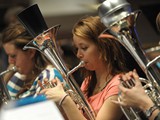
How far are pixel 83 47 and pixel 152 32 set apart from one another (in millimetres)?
1161

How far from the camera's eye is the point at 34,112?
683 millimetres

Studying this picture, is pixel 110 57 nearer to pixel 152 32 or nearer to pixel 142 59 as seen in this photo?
pixel 142 59

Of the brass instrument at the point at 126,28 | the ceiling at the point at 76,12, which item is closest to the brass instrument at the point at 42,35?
the brass instrument at the point at 126,28

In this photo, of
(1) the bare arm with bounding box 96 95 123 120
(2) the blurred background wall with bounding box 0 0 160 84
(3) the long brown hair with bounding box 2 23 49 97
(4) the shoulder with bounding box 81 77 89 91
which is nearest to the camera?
(1) the bare arm with bounding box 96 95 123 120

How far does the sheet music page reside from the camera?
0.67m

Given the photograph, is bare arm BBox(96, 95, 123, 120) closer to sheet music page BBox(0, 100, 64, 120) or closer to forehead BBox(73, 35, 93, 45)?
forehead BBox(73, 35, 93, 45)

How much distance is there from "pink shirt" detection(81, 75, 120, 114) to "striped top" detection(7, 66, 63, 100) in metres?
0.19

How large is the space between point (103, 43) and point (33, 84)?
426 millimetres


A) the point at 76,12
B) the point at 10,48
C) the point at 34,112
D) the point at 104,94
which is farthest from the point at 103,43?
the point at 76,12

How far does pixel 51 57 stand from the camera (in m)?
1.36

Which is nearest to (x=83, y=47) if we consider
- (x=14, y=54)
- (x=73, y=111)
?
(x=73, y=111)

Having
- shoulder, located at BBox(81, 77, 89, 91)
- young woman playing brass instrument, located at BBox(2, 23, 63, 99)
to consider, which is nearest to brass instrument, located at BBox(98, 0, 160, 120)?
shoulder, located at BBox(81, 77, 89, 91)

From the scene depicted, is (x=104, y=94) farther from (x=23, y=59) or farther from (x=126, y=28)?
(x=23, y=59)

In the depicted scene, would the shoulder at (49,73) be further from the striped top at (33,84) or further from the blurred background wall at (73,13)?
the blurred background wall at (73,13)
